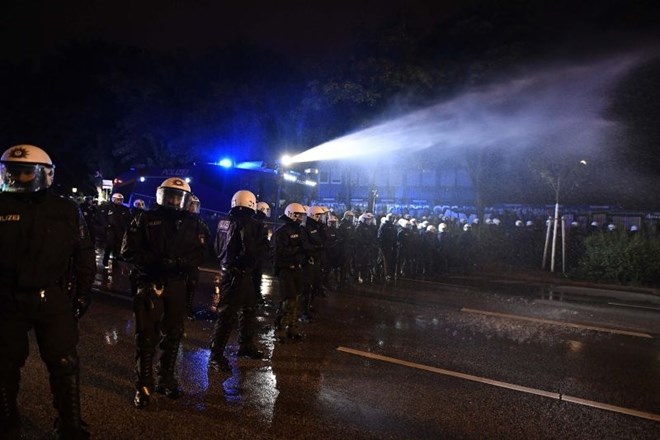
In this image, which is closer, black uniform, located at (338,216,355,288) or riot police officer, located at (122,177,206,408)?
riot police officer, located at (122,177,206,408)

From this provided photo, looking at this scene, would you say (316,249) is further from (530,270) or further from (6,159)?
(530,270)

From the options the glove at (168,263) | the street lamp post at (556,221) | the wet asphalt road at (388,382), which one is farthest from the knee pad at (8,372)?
the street lamp post at (556,221)

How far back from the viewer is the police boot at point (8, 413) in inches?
132

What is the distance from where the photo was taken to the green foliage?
628 inches

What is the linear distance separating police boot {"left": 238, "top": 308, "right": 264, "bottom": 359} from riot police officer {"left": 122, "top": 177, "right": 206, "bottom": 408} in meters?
1.52

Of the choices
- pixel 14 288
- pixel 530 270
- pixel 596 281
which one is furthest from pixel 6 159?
pixel 530 270

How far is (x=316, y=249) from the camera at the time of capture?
7.73 meters

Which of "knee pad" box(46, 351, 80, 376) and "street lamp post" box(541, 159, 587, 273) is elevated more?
"street lamp post" box(541, 159, 587, 273)

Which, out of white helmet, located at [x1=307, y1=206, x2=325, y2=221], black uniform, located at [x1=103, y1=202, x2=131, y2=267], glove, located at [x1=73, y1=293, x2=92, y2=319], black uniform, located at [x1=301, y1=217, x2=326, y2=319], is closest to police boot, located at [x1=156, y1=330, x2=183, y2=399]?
glove, located at [x1=73, y1=293, x2=92, y2=319]

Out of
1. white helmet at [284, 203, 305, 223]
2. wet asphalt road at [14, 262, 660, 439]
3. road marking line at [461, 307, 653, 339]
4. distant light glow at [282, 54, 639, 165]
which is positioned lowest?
wet asphalt road at [14, 262, 660, 439]

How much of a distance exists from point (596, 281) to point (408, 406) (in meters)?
13.8

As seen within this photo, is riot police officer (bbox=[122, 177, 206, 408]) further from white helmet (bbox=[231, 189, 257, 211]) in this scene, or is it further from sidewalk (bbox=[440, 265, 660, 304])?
sidewalk (bbox=[440, 265, 660, 304])

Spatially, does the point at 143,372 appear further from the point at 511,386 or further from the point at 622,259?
the point at 622,259

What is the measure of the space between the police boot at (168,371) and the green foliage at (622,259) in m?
15.3
